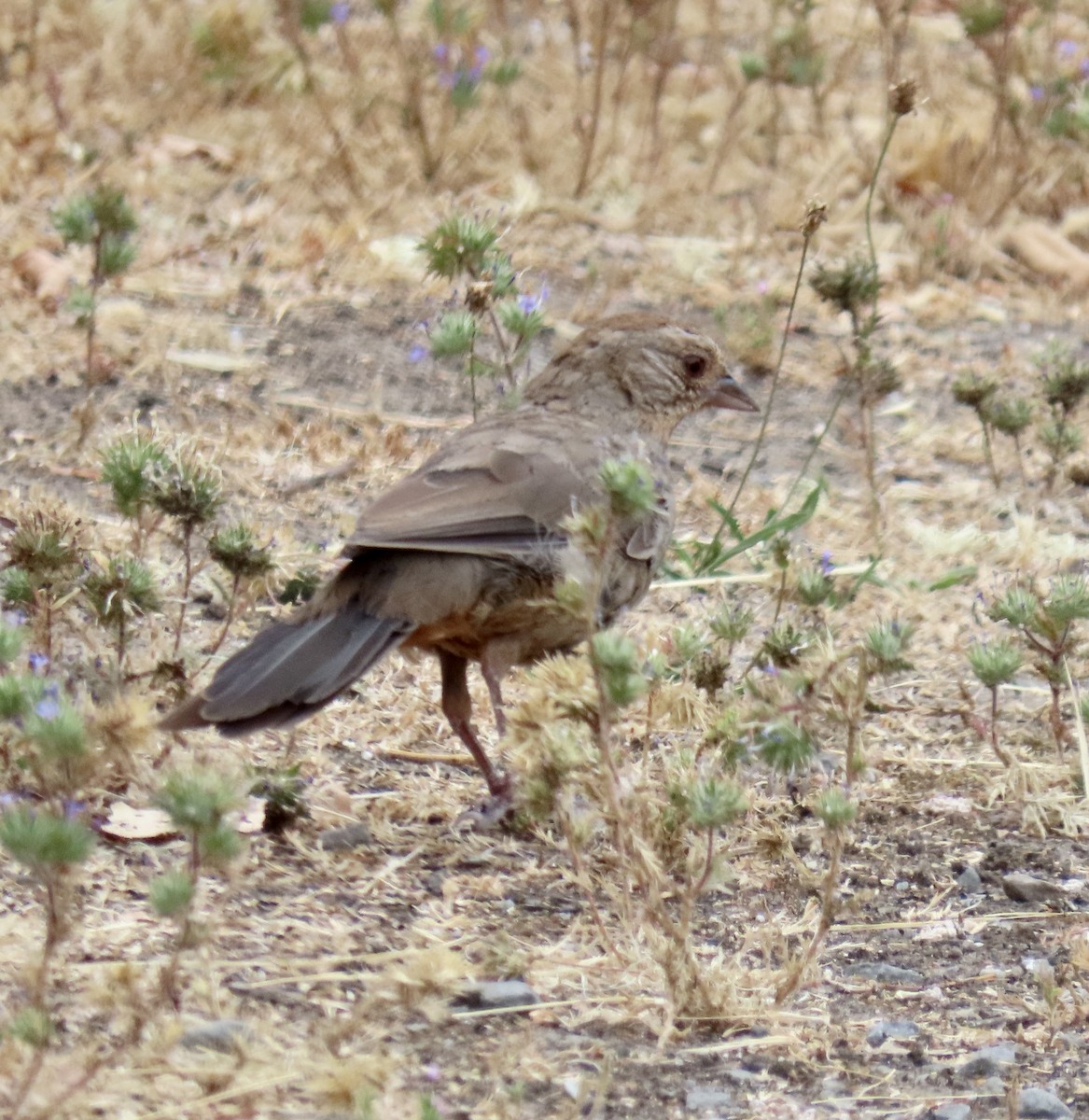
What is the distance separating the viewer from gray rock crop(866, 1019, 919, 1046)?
331 centimetres

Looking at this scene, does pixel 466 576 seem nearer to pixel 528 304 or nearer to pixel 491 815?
pixel 491 815

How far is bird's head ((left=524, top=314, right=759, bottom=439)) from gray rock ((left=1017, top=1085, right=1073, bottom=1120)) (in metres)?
2.53

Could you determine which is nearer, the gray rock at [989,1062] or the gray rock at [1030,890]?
the gray rock at [989,1062]

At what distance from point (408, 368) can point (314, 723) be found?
247 cm

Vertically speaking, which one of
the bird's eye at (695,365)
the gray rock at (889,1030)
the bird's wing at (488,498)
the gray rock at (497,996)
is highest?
the bird's eye at (695,365)

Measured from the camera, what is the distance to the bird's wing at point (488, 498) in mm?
4250

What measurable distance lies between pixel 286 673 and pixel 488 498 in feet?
2.62

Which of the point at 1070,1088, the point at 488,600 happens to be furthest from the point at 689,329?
the point at 1070,1088

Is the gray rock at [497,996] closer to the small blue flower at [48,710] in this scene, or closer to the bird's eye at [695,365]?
the small blue flower at [48,710]

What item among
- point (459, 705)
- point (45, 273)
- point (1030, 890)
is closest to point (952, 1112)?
point (1030, 890)

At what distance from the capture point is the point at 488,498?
4.46 meters

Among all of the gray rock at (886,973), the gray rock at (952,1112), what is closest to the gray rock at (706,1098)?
the gray rock at (952,1112)

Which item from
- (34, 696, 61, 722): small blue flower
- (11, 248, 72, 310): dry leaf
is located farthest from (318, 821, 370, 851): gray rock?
(11, 248, 72, 310): dry leaf

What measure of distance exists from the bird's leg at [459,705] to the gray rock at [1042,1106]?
1.69 m
